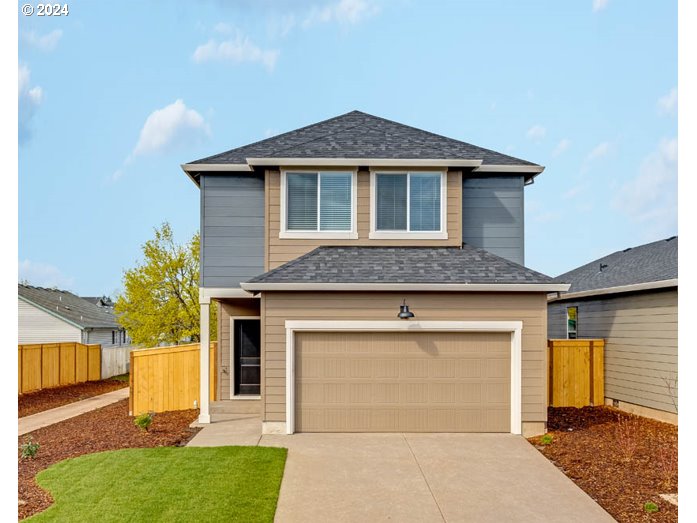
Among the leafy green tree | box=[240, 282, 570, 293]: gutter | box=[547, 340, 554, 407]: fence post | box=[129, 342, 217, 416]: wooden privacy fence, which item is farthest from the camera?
the leafy green tree

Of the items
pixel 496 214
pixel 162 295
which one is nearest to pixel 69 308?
pixel 162 295

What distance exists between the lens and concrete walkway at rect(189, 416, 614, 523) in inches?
265

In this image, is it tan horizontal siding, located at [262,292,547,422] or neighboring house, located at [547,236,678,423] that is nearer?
tan horizontal siding, located at [262,292,547,422]

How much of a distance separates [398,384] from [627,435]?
432cm

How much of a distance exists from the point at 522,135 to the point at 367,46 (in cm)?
561

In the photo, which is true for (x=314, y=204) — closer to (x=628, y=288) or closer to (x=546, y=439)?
(x=546, y=439)

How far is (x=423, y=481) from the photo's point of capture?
7.92 metres

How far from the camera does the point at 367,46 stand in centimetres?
1675

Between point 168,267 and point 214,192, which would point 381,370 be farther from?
point 168,267

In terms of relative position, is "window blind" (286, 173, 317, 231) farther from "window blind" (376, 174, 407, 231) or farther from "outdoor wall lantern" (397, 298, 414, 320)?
"outdoor wall lantern" (397, 298, 414, 320)

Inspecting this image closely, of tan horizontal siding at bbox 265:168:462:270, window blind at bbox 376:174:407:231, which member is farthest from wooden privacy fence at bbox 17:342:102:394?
window blind at bbox 376:174:407:231

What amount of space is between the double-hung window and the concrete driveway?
4.55 m

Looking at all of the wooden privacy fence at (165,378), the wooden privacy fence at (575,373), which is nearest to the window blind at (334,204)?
the wooden privacy fence at (165,378)
